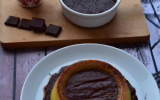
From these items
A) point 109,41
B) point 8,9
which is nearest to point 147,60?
point 109,41

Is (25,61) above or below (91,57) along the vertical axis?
below

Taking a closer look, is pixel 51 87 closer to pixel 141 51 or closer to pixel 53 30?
pixel 53 30

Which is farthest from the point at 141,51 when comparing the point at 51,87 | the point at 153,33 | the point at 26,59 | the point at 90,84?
the point at 26,59

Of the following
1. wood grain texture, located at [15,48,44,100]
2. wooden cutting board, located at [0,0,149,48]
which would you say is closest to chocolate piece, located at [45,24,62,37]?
wooden cutting board, located at [0,0,149,48]

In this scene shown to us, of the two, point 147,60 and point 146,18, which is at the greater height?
point 146,18

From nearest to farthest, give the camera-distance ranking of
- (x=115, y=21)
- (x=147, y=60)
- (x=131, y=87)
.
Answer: (x=131, y=87), (x=147, y=60), (x=115, y=21)

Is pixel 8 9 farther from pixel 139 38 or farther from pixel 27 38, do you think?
pixel 139 38

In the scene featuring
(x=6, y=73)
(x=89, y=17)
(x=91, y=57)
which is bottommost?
(x=6, y=73)
